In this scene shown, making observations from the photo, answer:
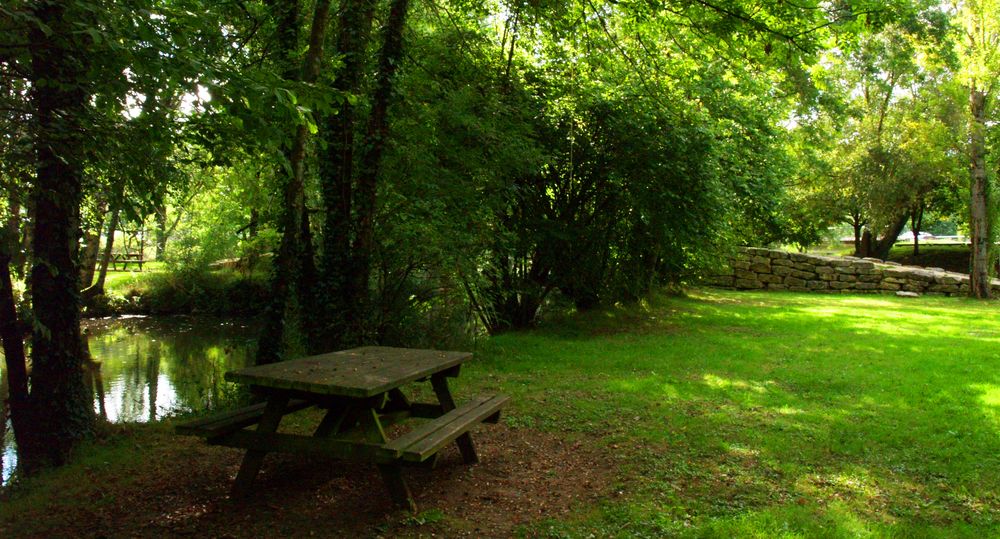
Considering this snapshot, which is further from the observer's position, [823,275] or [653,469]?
[823,275]

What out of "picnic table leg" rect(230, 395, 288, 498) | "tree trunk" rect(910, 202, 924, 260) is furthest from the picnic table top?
"tree trunk" rect(910, 202, 924, 260)

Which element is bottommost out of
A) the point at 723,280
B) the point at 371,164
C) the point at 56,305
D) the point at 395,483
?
the point at 395,483

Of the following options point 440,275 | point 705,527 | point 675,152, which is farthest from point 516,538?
point 675,152

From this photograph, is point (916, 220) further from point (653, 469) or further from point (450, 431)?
point (450, 431)

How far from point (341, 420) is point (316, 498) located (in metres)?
0.51

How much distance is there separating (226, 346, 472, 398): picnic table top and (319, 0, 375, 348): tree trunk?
2329mm

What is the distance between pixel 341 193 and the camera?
770 centimetres

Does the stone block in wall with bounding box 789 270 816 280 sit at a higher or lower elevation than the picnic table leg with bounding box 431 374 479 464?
higher

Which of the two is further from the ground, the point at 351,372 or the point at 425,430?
the point at 351,372

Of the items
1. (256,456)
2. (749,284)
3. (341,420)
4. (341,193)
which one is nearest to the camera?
(256,456)

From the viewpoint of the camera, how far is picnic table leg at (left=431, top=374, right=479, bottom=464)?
5.01m

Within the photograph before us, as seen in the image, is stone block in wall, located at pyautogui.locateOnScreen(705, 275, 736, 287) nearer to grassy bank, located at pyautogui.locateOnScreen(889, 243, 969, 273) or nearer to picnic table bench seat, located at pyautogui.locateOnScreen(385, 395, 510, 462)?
grassy bank, located at pyautogui.locateOnScreen(889, 243, 969, 273)

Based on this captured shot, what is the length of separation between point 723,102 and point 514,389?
8.11 meters

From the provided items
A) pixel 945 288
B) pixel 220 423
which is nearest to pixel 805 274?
pixel 945 288
